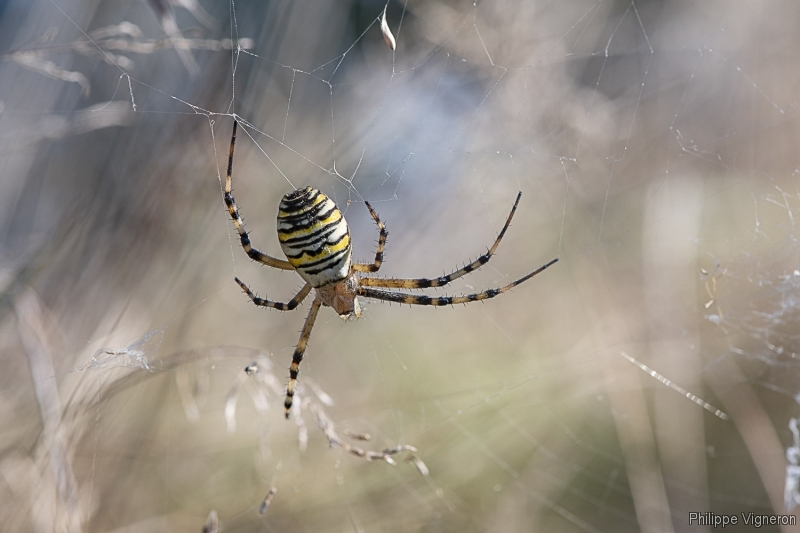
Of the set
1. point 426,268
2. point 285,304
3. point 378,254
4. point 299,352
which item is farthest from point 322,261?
point 426,268

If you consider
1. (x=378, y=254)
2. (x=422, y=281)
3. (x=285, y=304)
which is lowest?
(x=285, y=304)

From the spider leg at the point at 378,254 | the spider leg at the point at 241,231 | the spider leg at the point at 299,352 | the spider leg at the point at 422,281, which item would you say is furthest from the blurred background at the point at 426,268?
the spider leg at the point at 422,281

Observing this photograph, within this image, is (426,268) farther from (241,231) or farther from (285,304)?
(241,231)

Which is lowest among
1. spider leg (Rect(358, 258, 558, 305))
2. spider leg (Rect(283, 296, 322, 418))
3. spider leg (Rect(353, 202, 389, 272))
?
spider leg (Rect(283, 296, 322, 418))

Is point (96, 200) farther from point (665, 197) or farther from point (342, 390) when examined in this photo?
point (665, 197)

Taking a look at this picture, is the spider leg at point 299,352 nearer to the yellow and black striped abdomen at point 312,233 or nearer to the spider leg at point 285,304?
the spider leg at point 285,304

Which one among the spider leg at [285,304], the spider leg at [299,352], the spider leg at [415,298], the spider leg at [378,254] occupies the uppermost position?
the spider leg at [378,254]

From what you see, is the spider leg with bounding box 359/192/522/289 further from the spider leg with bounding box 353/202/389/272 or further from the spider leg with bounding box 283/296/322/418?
the spider leg with bounding box 283/296/322/418

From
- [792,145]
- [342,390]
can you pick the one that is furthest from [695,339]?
[342,390]

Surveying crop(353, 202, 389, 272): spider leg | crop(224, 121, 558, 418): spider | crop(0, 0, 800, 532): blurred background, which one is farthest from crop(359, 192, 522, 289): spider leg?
crop(0, 0, 800, 532): blurred background
